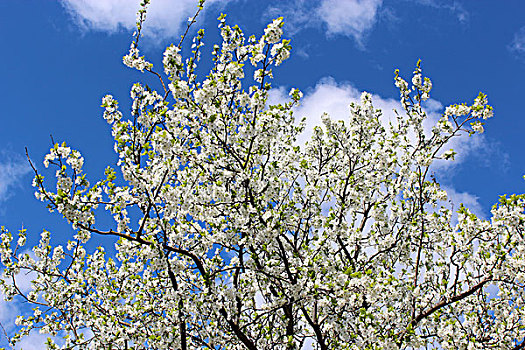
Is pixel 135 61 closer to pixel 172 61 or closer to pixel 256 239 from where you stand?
pixel 172 61

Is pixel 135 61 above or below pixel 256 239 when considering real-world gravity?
above

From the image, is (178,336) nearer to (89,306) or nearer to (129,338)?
(129,338)

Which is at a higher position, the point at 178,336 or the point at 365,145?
the point at 365,145

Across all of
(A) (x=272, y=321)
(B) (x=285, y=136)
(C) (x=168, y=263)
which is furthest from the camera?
(B) (x=285, y=136)

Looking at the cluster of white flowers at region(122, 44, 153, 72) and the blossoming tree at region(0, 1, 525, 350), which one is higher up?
the cluster of white flowers at region(122, 44, 153, 72)

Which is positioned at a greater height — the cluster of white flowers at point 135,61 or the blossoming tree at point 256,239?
the cluster of white flowers at point 135,61

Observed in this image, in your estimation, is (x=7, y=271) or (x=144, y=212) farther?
(x=7, y=271)

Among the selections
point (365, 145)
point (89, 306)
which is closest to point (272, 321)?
point (89, 306)

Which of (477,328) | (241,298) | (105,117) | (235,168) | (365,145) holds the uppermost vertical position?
(365,145)

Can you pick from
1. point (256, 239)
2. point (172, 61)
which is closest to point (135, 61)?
point (172, 61)

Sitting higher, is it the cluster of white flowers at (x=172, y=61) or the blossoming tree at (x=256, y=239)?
the cluster of white flowers at (x=172, y=61)

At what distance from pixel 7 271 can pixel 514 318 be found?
11746 mm

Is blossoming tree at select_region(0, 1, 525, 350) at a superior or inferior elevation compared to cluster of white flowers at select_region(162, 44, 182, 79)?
inferior

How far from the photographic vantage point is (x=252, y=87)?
8.28 meters
